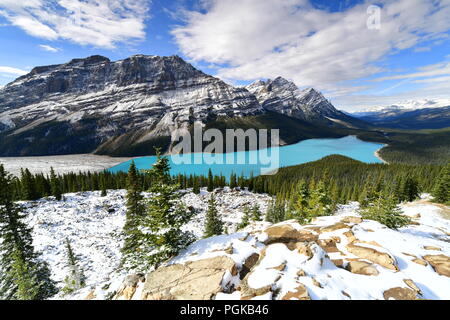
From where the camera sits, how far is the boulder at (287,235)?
13.8 m

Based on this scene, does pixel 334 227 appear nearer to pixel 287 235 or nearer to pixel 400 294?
pixel 287 235

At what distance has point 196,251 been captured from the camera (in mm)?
13117

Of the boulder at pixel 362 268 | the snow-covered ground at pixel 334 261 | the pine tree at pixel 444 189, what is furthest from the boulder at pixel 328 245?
the pine tree at pixel 444 189

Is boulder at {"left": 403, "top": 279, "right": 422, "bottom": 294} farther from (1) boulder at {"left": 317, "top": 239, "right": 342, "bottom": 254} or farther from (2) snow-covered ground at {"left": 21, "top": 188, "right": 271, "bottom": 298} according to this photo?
(2) snow-covered ground at {"left": 21, "top": 188, "right": 271, "bottom": 298}

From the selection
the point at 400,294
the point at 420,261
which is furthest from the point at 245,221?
the point at 400,294

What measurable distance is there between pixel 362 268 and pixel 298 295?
5.10 meters

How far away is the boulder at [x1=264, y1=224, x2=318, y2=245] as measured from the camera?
13.8m

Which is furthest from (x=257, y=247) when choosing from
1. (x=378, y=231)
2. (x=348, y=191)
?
(x=348, y=191)

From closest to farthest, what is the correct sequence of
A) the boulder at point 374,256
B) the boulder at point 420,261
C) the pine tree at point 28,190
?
the boulder at point 374,256 < the boulder at point 420,261 < the pine tree at point 28,190

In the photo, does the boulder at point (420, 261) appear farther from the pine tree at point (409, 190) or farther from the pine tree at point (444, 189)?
the pine tree at point (409, 190)

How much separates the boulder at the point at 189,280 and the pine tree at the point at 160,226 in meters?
1.57

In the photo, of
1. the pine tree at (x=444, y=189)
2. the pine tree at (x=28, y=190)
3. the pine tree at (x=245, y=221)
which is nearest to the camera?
the pine tree at (x=245, y=221)

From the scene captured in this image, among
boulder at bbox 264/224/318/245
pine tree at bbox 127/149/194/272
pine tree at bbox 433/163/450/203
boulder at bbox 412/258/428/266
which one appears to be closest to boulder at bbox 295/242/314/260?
boulder at bbox 264/224/318/245

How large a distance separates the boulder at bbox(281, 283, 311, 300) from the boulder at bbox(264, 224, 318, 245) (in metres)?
5.38
